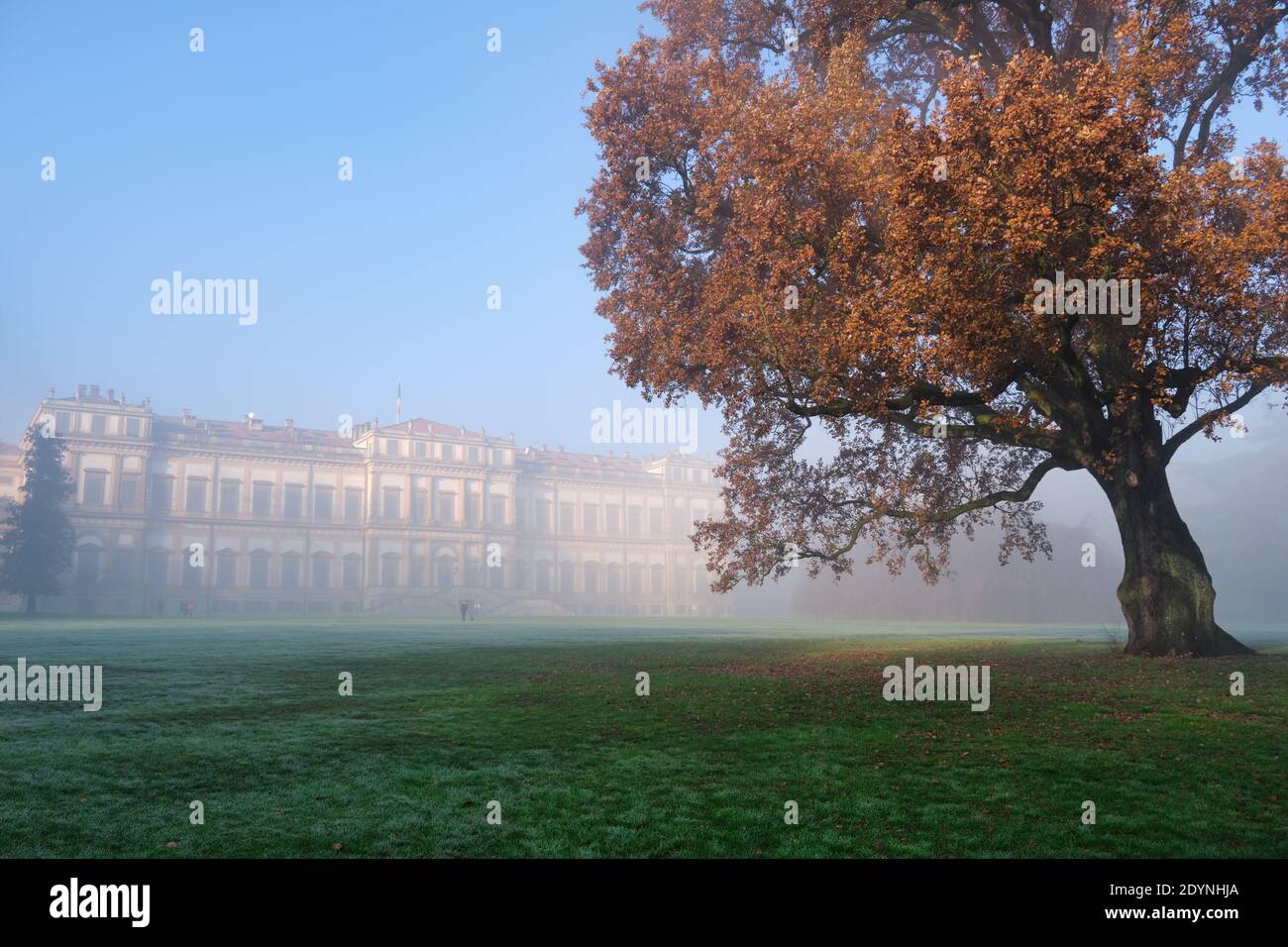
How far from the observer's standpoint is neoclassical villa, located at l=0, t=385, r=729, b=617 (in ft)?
259

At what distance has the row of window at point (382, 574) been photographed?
78.6 metres

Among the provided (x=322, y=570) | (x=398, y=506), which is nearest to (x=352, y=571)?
(x=322, y=570)

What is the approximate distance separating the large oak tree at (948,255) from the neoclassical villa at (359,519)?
66.3 metres

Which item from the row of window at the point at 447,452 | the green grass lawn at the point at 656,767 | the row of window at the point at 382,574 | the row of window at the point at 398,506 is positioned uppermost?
the row of window at the point at 447,452

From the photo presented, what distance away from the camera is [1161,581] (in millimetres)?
17000

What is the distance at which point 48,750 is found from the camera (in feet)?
29.0

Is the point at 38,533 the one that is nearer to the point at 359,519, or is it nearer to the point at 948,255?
the point at 359,519

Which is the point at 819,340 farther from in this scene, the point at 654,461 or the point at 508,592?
the point at 654,461

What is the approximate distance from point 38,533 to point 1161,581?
63594 millimetres

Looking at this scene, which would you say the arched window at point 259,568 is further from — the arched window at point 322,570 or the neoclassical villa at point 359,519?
the arched window at point 322,570

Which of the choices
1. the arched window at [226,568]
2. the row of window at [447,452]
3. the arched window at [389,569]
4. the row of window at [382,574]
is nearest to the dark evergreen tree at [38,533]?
the row of window at [382,574]

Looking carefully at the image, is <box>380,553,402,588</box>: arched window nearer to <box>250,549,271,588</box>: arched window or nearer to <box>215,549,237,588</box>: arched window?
<box>250,549,271,588</box>: arched window

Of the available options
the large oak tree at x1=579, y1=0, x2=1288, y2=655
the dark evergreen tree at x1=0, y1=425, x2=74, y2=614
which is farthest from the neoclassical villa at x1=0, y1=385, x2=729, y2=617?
the large oak tree at x1=579, y1=0, x2=1288, y2=655
